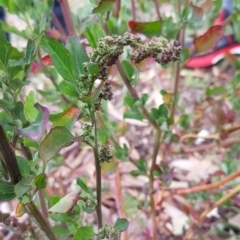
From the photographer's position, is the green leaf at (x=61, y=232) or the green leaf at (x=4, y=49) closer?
the green leaf at (x=4, y=49)

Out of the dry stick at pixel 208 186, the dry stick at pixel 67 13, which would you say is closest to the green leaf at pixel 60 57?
the dry stick at pixel 67 13

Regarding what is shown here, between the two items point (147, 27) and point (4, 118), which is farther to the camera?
point (147, 27)

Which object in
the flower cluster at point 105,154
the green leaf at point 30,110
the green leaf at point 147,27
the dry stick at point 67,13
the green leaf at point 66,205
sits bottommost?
the green leaf at point 66,205

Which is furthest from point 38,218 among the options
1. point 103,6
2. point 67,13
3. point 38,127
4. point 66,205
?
point 67,13

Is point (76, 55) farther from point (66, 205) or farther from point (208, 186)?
point (208, 186)

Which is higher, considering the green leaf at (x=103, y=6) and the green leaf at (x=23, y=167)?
the green leaf at (x=103, y=6)

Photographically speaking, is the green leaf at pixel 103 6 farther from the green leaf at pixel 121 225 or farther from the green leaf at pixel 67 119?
the green leaf at pixel 121 225

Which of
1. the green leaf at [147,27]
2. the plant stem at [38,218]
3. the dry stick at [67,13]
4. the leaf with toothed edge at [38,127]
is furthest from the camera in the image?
the dry stick at [67,13]

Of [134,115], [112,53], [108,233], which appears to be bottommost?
[108,233]
